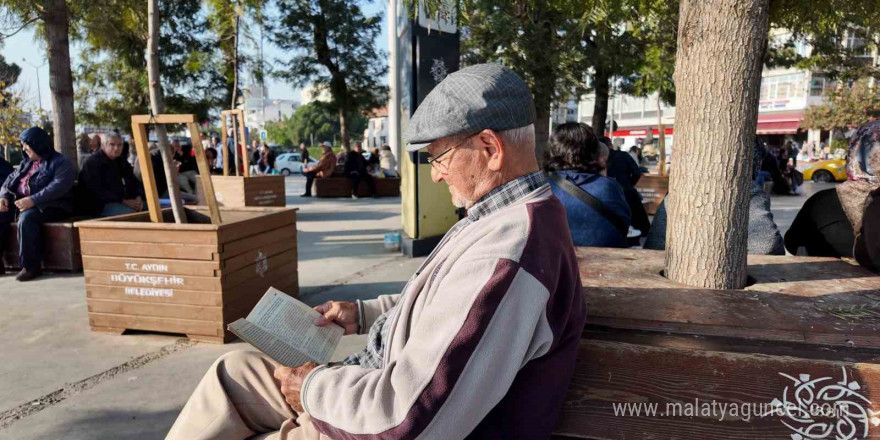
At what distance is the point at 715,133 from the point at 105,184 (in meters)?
6.17

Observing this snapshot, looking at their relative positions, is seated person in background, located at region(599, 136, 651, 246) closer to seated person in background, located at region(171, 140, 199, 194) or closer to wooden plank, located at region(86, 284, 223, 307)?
wooden plank, located at region(86, 284, 223, 307)

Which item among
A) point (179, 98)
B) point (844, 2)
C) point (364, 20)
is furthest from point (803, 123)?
point (844, 2)

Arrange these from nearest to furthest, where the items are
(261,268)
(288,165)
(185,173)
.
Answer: (261,268), (185,173), (288,165)

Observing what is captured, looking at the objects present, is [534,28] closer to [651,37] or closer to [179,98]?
[651,37]

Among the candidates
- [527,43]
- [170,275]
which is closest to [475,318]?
[170,275]

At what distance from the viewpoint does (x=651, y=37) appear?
10.9 metres

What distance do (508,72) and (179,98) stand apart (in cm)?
2083

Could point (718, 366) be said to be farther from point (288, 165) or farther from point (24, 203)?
point (288, 165)

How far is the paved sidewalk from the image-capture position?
2832 millimetres

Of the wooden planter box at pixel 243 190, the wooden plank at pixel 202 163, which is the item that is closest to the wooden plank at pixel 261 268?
the wooden plank at pixel 202 163

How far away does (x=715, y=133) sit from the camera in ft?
7.32

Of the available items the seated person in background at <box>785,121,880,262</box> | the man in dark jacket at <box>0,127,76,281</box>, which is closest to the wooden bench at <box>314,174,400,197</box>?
the man in dark jacket at <box>0,127,76,281</box>

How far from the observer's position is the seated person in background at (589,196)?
11.4ft

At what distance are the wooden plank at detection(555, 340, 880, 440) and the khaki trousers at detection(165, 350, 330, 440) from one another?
2.80 ft
